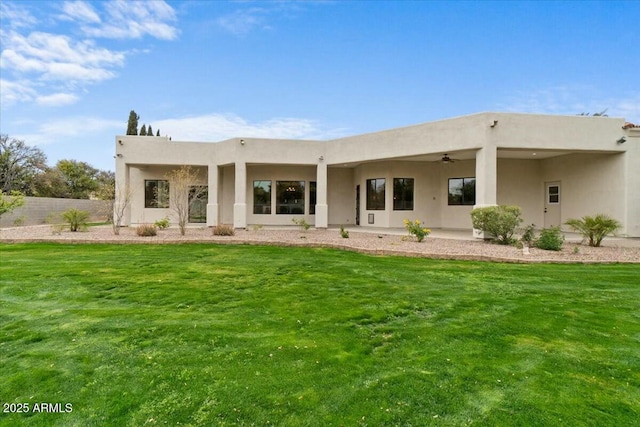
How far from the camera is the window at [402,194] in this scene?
1848 cm

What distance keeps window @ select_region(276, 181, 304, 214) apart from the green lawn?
13.5m

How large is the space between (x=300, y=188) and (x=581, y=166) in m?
14.0

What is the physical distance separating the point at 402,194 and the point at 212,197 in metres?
10.3

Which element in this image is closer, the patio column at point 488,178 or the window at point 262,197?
the patio column at point 488,178

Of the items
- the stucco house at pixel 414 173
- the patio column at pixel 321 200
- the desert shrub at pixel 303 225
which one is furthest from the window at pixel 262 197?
the patio column at pixel 321 200

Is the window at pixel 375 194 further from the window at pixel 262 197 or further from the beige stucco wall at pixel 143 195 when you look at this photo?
the beige stucco wall at pixel 143 195

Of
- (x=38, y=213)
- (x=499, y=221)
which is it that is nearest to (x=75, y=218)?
(x=38, y=213)

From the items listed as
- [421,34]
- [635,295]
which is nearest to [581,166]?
[421,34]

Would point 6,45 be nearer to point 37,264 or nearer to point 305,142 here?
point 37,264

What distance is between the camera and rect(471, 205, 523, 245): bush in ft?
39.1

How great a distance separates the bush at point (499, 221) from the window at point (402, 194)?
6.09 metres

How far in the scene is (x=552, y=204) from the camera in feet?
56.4

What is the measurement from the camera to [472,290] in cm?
634

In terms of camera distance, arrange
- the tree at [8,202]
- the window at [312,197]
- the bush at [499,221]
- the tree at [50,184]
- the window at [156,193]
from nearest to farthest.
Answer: the bush at [499,221] → the tree at [8,202] → the window at [156,193] → the window at [312,197] → the tree at [50,184]
